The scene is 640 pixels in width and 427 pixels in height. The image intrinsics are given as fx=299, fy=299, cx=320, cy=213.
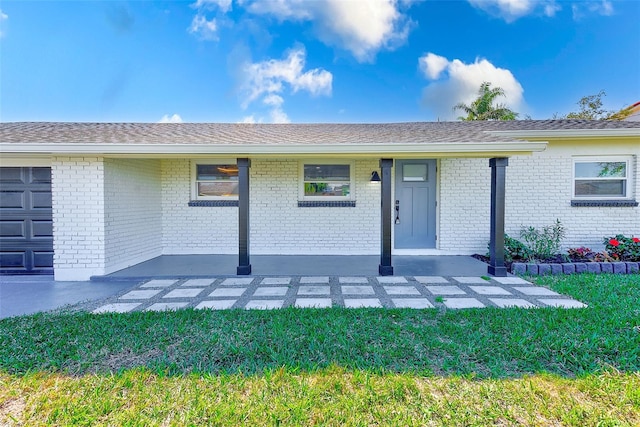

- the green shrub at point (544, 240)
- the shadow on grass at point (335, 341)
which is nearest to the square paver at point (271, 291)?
the shadow on grass at point (335, 341)

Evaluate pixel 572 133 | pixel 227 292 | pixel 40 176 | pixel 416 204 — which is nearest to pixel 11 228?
pixel 40 176

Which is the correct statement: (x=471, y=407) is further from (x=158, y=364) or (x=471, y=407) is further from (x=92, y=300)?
(x=92, y=300)

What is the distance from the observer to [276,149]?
484 centimetres

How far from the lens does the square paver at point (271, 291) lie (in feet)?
14.3

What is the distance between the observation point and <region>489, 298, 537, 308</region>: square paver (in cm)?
384

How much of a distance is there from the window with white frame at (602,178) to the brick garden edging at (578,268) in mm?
2108

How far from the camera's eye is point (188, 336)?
9.91 feet

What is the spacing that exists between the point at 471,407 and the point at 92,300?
15.6 feet

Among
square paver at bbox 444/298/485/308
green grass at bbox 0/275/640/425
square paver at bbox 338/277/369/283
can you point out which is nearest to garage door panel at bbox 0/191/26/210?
green grass at bbox 0/275/640/425

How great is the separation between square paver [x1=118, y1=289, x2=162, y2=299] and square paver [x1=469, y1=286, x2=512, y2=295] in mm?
4797

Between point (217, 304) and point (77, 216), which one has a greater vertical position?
point (77, 216)

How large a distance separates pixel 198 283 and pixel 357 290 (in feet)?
8.59

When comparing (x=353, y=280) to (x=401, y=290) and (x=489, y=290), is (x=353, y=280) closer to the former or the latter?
(x=401, y=290)

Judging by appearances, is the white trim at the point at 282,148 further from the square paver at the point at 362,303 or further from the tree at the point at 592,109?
the tree at the point at 592,109
